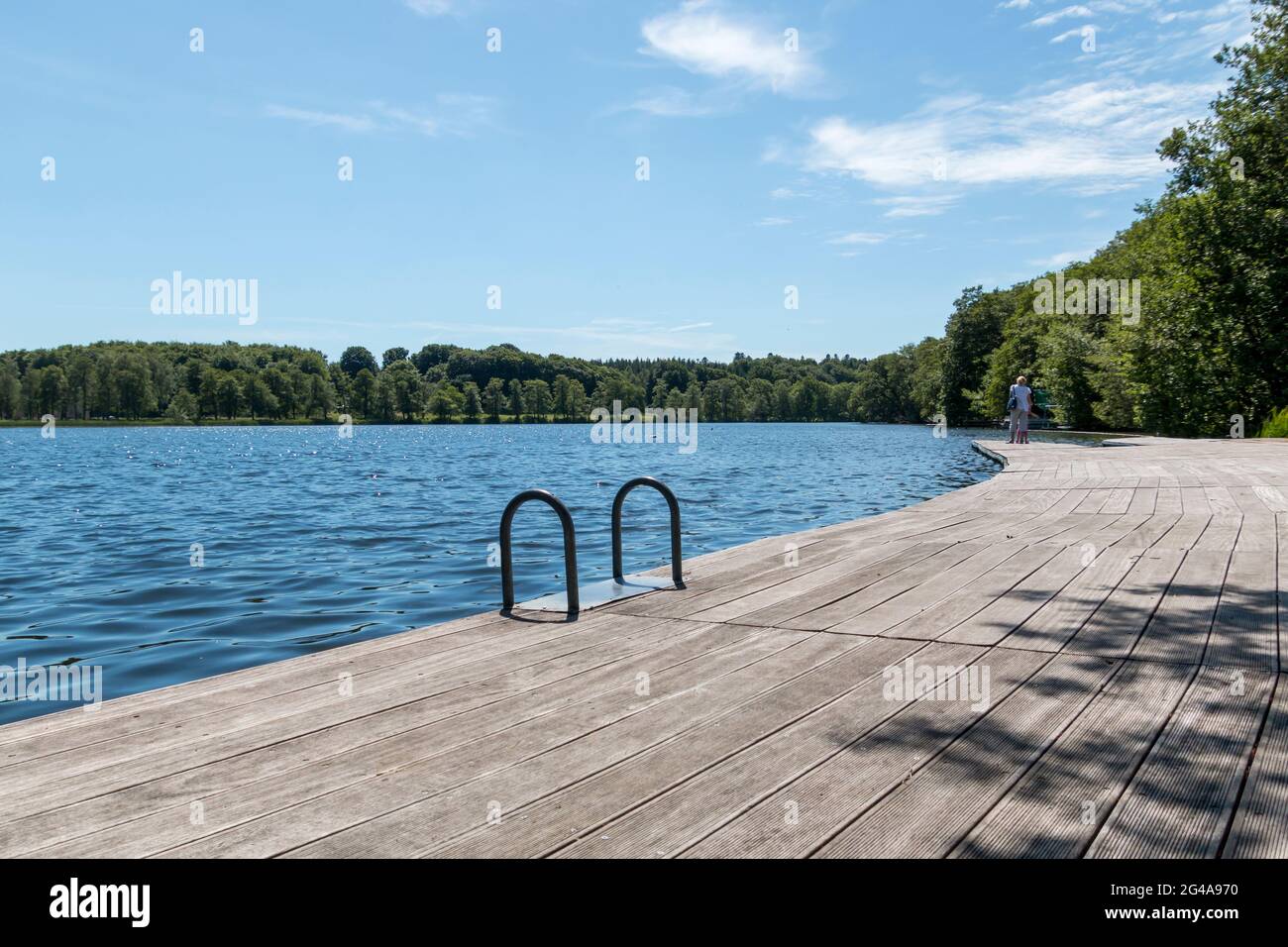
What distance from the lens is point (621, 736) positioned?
10.6 feet

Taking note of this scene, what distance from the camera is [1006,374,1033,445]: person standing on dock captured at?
2312 cm

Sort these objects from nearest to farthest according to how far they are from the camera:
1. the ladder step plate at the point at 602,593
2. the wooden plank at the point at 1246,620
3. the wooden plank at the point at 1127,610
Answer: the wooden plank at the point at 1246,620 → the wooden plank at the point at 1127,610 → the ladder step plate at the point at 602,593

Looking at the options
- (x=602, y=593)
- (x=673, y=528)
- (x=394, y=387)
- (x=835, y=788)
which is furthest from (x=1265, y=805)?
(x=394, y=387)

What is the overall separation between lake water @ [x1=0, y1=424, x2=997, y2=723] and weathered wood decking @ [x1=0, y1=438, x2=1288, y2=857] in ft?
12.2

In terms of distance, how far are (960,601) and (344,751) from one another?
12.8 ft

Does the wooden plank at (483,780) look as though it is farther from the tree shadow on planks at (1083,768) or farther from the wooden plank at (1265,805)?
the wooden plank at (1265,805)

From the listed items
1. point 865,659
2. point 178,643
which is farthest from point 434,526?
point 865,659

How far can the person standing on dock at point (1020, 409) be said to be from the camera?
2312 centimetres

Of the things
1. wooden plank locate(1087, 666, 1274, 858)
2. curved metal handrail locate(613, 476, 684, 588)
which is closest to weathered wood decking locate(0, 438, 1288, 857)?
wooden plank locate(1087, 666, 1274, 858)

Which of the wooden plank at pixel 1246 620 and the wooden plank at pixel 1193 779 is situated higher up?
the wooden plank at pixel 1246 620

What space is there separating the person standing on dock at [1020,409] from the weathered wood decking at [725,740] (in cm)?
1857

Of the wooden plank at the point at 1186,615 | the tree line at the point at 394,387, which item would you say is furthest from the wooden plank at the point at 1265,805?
the tree line at the point at 394,387

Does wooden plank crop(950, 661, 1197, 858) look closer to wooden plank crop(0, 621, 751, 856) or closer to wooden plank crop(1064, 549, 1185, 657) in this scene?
wooden plank crop(1064, 549, 1185, 657)

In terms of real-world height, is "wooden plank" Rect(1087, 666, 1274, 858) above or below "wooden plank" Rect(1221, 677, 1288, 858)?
below
